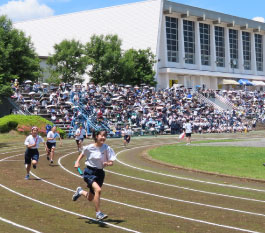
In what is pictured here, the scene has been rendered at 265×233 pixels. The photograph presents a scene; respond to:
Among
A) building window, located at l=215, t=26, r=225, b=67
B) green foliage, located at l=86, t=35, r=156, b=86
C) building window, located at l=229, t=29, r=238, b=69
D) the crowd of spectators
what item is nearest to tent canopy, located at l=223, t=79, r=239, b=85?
building window, located at l=215, t=26, r=225, b=67

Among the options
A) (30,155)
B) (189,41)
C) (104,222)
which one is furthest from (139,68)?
(104,222)

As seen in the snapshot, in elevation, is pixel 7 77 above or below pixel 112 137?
above

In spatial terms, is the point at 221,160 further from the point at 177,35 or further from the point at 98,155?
the point at 177,35

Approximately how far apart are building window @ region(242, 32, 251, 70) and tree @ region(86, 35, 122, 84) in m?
31.8

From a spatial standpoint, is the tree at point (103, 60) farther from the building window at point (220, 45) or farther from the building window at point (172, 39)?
the building window at point (220, 45)

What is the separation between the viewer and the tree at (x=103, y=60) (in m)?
63.2

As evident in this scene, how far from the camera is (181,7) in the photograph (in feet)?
241

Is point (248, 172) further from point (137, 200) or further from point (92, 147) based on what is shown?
point (92, 147)

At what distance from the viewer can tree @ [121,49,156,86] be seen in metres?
64.1

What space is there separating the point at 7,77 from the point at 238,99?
3348 centimetres

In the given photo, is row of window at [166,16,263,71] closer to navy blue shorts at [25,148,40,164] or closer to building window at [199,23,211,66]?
building window at [199,23,211,66]

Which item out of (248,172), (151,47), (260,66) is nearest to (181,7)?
(151,47)

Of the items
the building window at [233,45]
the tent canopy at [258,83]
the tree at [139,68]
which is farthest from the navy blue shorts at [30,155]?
the tent canopy at [258,83]

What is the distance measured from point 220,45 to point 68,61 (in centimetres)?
3141
